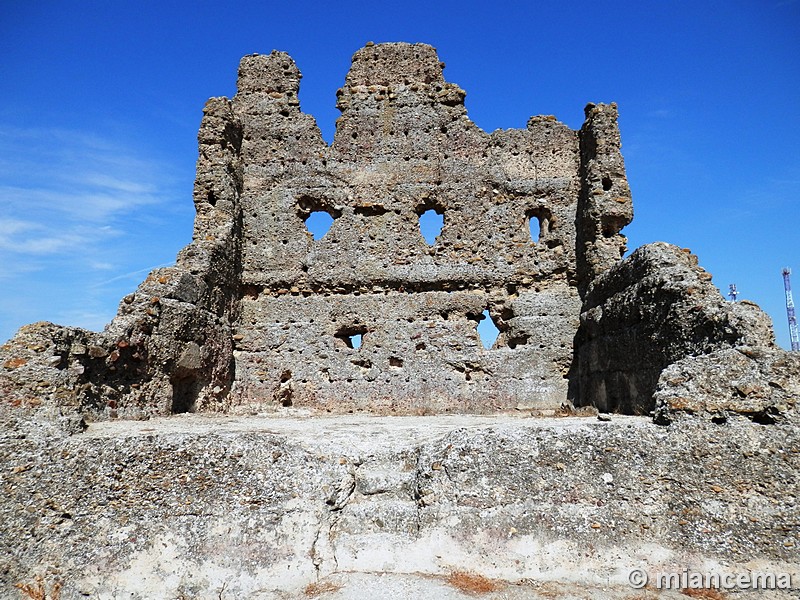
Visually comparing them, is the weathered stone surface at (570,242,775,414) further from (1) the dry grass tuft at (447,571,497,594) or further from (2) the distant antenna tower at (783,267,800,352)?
(2) the distant antenna tower at (783,267,800,352)

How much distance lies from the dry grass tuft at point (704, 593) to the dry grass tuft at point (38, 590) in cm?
404

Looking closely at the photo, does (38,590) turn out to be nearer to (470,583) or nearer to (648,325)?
(470,583)

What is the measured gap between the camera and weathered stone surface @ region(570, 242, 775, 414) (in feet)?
16.9

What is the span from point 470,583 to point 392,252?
6.49 meters

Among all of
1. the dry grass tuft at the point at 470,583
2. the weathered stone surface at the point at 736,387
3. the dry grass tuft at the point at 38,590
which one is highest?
the weathered stone surface at the point at 736,387

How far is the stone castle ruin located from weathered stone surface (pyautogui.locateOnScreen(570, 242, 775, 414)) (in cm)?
4

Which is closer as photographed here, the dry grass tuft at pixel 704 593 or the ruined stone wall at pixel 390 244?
the dry grass tuft at pixel 704 593

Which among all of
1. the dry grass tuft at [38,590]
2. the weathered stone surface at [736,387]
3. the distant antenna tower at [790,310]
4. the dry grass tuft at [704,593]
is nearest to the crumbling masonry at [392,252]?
the weathered stone surface at [736,387]

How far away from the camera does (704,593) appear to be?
3.51m

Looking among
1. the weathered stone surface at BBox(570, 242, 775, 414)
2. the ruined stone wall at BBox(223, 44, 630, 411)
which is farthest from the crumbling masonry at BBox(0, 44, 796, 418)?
the weathered stone surface at BBox(570, 242, 775, 414)

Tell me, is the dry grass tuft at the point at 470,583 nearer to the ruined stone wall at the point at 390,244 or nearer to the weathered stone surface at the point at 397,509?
the weathered stone surface at the point at 397,509

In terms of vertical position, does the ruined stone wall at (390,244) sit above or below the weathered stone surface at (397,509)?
above

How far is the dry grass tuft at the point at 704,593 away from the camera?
347cm

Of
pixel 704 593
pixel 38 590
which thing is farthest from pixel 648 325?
pixel 38 590
